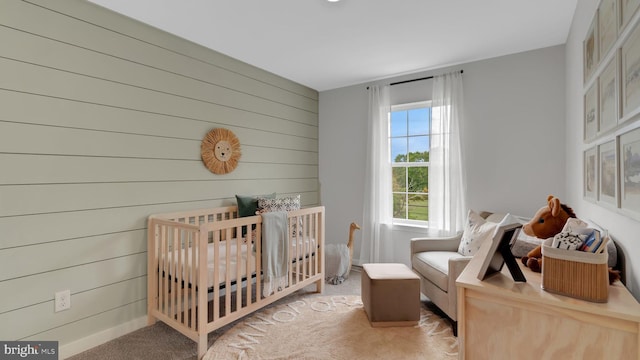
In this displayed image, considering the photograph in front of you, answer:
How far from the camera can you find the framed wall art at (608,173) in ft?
4.03

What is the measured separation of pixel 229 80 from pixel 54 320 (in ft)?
7.52

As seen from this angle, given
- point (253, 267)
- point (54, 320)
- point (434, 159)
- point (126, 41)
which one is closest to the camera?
point (54, 320)

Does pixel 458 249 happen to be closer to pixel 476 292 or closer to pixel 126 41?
pixel 476 292

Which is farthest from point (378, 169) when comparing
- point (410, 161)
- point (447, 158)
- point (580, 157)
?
point (580, 157)

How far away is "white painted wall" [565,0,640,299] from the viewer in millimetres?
1107

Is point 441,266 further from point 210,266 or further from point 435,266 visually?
point 210,266

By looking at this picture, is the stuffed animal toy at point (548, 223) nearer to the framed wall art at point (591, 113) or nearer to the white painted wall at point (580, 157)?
the white painted wall at point (580, 157)

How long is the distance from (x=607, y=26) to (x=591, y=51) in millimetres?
390

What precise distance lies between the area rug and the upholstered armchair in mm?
184

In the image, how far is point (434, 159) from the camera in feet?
11.0

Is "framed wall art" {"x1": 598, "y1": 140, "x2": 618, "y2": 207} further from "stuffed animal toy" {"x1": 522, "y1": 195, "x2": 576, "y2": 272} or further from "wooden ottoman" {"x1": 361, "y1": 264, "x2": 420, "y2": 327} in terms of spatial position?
"wooden ottoman" {"x1": 361, "y1": 264, "x2": 420, "y2": 327}

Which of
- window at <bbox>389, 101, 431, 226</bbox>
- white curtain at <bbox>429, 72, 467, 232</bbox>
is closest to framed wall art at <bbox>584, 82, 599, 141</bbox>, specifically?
white curtain at <bbox>429, 72, 467, 232</bbox>

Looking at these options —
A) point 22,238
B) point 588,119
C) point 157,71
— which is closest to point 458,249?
point 588,119

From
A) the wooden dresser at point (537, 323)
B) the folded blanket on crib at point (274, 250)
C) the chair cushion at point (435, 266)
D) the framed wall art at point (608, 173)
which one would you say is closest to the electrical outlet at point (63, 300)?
the folded blanket on crib at point (274, 250)
